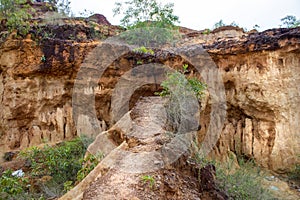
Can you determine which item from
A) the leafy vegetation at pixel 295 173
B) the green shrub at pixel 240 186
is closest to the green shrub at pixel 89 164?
the green shrub at pixel 240 186

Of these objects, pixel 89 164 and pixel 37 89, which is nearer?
pixel 89 164

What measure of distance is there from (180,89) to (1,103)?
7.03m

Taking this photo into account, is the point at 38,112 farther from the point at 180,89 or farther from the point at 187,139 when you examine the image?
the point at 187,139

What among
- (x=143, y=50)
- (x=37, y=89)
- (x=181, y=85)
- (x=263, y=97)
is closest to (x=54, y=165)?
(x=37, y=89)

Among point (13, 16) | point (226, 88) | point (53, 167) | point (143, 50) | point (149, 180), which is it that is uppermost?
point (13, 16)

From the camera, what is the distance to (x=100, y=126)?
10.1 m

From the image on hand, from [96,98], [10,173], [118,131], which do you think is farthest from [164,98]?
[10,173]

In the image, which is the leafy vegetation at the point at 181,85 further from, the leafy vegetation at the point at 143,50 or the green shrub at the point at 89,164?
the leafy vegetation at the point at 143,50

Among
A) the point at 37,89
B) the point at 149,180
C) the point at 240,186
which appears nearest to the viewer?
the point at 149,180

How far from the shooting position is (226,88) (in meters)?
8.74

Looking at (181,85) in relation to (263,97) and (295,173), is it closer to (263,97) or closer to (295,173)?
(263,97)

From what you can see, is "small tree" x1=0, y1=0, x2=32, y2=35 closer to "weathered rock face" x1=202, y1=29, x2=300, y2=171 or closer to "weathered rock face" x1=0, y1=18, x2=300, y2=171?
"weathered rock face" x1=0, y1=18, x2=300, y2=171

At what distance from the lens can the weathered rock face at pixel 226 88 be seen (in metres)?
7.63

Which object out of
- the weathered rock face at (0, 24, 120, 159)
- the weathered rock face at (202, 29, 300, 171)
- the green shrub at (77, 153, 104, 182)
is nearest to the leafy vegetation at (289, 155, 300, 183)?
the weathered rock face at (202, 29, 300, 171)
